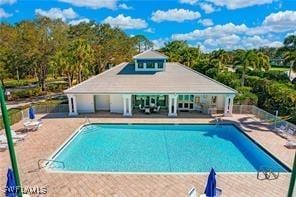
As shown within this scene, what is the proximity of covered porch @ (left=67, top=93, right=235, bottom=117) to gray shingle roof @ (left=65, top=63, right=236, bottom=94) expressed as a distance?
Result: 2.32 ft

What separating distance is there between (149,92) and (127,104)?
103 inches

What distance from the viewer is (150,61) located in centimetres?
3044

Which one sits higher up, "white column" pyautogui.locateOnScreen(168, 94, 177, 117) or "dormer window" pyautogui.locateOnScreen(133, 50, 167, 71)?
"dormer window" pyautogui.locateOnScreen(133, 50, 167, 71)

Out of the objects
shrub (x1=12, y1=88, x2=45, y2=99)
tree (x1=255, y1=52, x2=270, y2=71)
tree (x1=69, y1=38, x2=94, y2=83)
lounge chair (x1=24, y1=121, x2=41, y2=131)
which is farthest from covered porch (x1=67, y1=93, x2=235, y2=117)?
shrub (x1=12, y1=88, x2=45, y2=99)

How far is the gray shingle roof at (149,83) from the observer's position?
25.9 meters

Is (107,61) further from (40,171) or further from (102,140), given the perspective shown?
(40,171)

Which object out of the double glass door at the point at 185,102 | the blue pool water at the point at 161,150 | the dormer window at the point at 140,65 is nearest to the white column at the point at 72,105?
the blue pool water at the point at 161,150

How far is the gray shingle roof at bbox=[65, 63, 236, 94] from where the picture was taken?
25859 millimetres

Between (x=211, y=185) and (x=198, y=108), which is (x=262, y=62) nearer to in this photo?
(x=198, y=108)

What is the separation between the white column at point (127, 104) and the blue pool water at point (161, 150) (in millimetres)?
2582

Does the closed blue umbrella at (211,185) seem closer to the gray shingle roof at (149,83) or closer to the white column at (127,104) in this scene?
the gray shingle roof at (149,83)

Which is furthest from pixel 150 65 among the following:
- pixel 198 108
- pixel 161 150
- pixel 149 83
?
pixel 161 150

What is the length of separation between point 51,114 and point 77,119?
12.4 ft

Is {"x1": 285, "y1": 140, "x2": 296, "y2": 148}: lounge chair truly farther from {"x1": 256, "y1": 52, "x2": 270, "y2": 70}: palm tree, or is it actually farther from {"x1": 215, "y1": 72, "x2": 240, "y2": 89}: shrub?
{"x1": 256, "y1": 52, "x2": 270, "y2": 70}: palm tree
